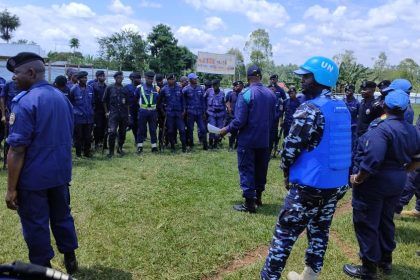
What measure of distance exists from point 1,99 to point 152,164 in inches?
140

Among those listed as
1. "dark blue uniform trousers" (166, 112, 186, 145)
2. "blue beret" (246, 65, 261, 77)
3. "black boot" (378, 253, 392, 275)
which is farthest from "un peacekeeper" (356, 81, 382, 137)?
"dark blue uniform trousers" (166, 112, 186, 145)

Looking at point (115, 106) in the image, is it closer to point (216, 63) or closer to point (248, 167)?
point (248, 167)

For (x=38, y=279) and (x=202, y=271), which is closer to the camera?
(x=38, y=279)

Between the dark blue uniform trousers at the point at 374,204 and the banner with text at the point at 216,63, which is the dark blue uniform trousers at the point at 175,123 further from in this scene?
the banner with text at the point at 216,63

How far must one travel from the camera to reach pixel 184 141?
36.9ft

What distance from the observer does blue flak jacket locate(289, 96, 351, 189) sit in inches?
126

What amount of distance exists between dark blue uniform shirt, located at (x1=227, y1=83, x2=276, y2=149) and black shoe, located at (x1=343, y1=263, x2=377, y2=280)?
220 centimetres

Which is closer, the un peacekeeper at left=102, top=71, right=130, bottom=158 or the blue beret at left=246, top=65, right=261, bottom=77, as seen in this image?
the blue beret at left=246, top=65, right=261, bottom=77

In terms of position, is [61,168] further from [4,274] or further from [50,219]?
[4,274]

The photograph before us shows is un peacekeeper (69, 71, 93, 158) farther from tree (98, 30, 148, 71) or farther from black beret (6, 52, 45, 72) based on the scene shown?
tree (98, 30, 148, 71)

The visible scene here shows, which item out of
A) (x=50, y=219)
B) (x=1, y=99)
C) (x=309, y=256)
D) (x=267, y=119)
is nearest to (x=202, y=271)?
(x=309, y=256)

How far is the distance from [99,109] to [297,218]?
8.21 meters

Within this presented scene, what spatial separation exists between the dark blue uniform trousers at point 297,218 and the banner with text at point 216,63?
24100 mm

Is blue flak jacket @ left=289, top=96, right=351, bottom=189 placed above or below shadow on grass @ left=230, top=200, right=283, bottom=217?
above
